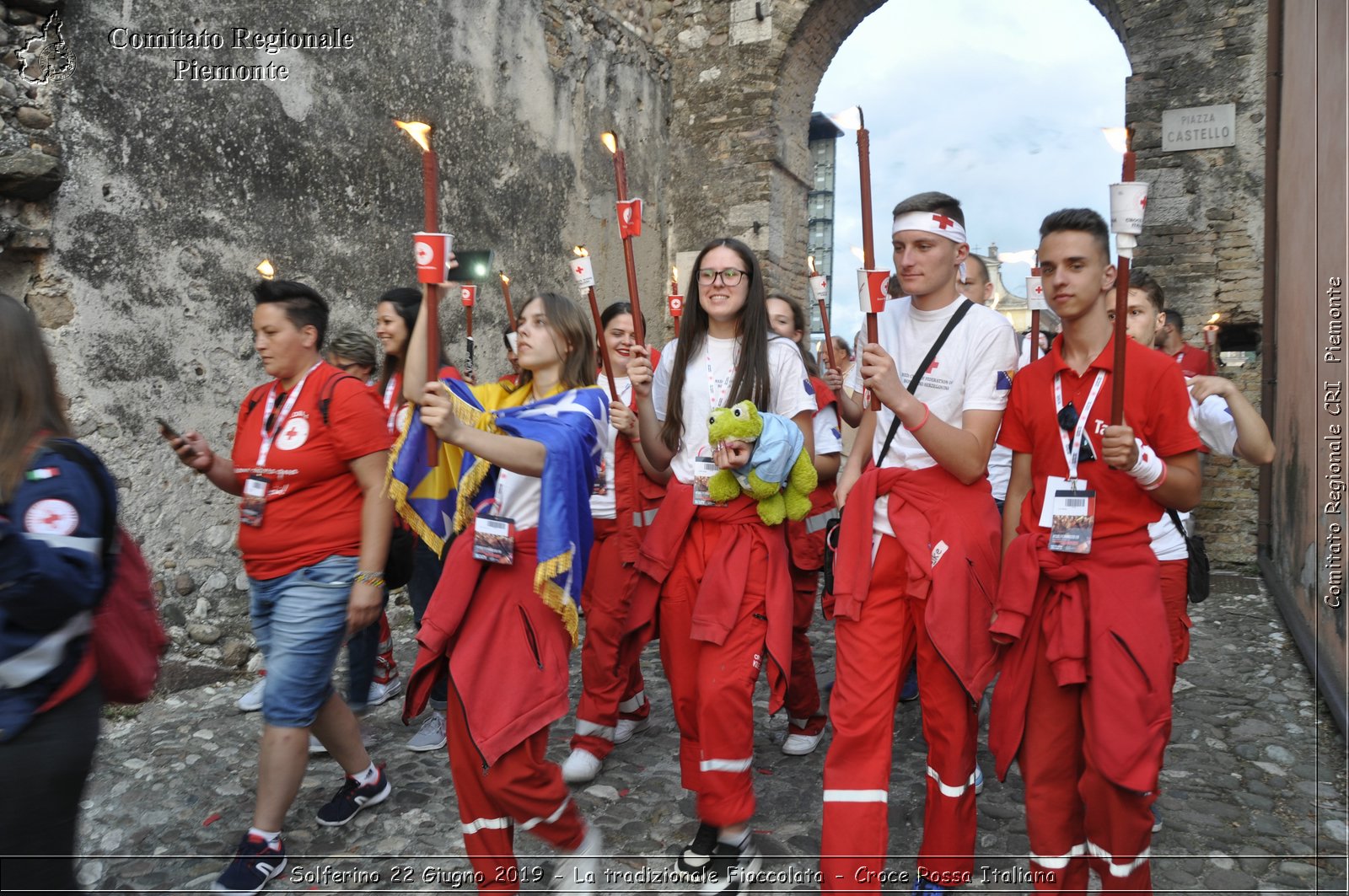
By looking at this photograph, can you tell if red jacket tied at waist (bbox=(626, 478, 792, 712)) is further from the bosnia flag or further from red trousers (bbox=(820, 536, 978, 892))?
the bosnia flag

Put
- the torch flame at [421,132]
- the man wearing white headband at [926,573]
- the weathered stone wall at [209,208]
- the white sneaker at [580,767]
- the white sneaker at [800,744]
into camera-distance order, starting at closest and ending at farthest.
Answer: the torch flame at [421,132]
the man wearing white headband at [926,573]
the white sneaker at [580,767]
the white sneaker at [800,744]
the weathered stone wall at [209,208]

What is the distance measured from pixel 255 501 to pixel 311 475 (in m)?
0.22

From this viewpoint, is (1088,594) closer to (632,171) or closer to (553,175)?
(553,175)

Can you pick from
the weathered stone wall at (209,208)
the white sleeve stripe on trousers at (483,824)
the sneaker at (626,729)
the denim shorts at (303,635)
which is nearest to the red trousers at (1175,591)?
the white sleeve stripe on trousers at (483,824)

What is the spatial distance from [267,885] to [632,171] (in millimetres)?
7980

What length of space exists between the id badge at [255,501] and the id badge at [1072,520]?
8.22ft

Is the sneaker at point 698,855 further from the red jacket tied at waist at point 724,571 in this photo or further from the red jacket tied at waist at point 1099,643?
the red jacket tied at waist at point 1099,643

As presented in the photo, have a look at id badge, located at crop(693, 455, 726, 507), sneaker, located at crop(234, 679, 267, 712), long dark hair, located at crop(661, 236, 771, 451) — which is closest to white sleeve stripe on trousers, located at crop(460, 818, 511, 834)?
id badge, located at crop(693, 455, 726, 507)

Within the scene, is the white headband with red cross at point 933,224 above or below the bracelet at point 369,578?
above

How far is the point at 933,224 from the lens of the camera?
10.3 feet

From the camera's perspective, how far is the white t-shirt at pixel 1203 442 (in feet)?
10.2

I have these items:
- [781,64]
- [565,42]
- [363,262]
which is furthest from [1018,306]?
[363,262]

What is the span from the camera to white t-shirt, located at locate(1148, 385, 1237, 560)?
10.2ft

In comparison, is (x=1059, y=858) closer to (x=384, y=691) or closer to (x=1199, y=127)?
(x=384, y=691)
